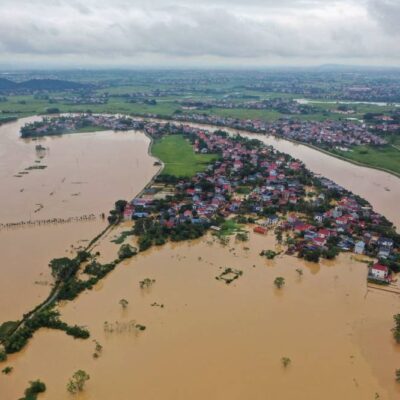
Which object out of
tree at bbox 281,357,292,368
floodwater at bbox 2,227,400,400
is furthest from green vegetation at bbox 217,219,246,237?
tree at bbox 281,357,292,368

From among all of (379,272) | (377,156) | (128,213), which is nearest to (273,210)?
(379,272)

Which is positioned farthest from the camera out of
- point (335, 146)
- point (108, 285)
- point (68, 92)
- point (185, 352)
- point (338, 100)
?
point (68, 92)

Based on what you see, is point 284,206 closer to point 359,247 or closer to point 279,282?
point 359,247

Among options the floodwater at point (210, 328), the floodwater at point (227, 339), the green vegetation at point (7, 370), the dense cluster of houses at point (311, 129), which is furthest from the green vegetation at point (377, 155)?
the green vegetation at point (7, 370)

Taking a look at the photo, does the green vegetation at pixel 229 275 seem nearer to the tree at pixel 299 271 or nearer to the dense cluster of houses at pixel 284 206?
the tree at pixel 299 271

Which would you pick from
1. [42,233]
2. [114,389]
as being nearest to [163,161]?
[42,233]

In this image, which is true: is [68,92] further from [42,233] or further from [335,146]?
[42,233]
